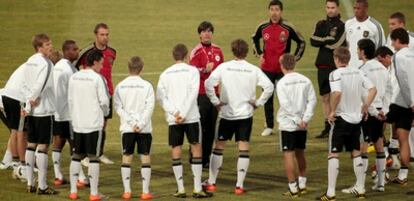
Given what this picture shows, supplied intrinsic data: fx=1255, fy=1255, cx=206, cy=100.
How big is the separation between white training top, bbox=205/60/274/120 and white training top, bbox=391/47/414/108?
84.9 inches

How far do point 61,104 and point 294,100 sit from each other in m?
3.63

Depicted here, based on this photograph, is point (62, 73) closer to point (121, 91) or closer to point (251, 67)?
point (121, 91)

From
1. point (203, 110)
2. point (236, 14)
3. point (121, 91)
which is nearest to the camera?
point (121, 91)

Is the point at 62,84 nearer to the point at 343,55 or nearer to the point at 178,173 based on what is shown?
the point at 178,173

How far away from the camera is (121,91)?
18750mm

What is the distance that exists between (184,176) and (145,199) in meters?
1.87

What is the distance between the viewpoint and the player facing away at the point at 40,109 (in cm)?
1911

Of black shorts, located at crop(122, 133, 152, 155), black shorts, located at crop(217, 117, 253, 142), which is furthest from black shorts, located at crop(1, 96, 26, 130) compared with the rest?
black shorts, located at crop(217, 117, 253, 142)

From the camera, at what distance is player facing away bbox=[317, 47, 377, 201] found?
61.6 feet

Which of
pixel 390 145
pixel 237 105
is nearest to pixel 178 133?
pixel 237 105

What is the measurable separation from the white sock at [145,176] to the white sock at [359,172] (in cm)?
314

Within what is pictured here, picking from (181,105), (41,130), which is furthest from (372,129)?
(41,130)

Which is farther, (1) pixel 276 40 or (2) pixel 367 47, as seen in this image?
(1) pixel 276 40

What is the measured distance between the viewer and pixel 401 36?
2000 centimetres
